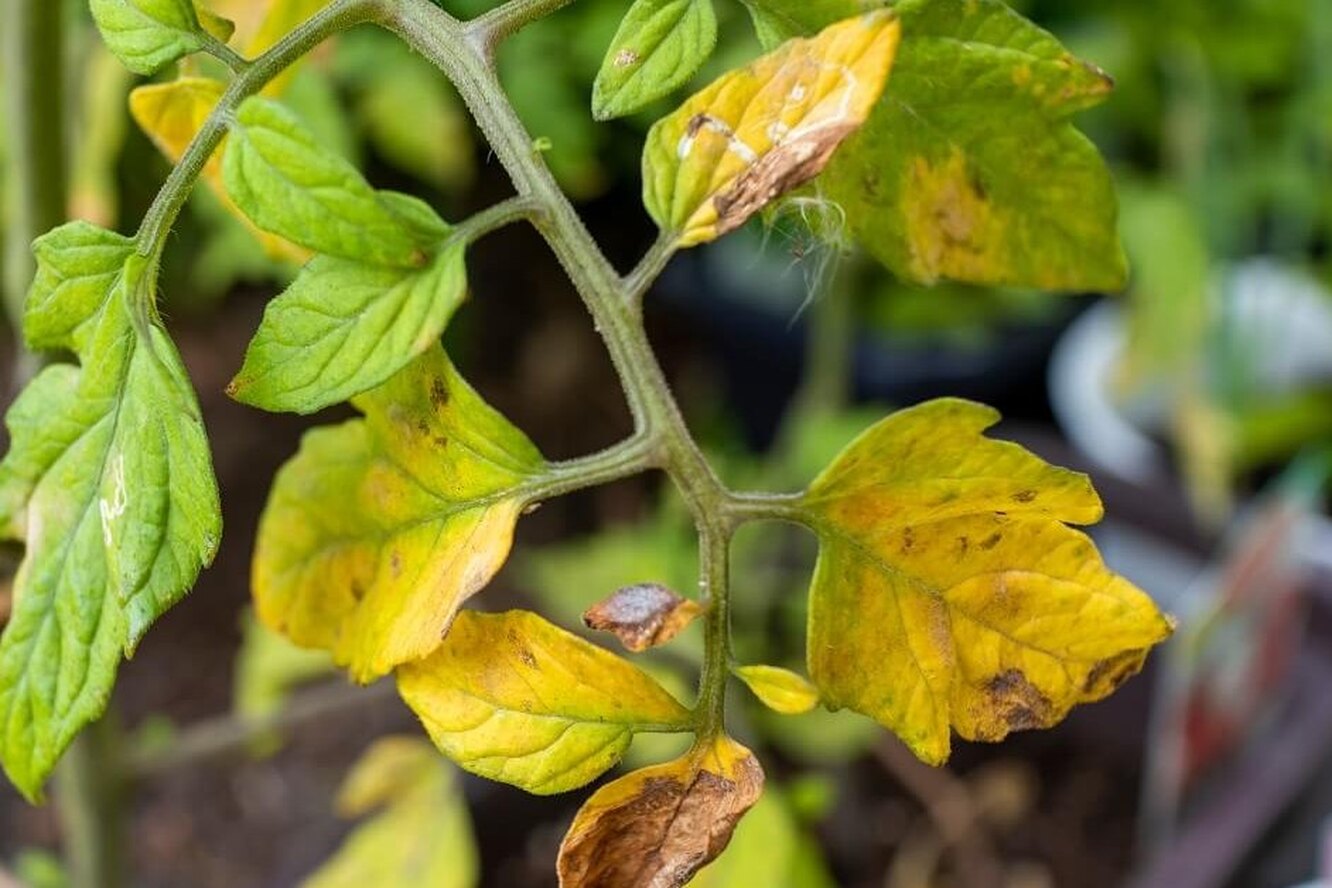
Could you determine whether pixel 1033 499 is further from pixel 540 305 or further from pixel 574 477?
pixel 540 305

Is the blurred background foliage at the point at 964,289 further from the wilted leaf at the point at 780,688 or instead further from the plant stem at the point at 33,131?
the wilted leaf at the point at 780,688

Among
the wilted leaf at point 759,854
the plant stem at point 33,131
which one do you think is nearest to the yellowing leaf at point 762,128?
the plant stem at point 33,131

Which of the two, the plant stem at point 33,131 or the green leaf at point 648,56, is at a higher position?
the green leaf at point 648,56

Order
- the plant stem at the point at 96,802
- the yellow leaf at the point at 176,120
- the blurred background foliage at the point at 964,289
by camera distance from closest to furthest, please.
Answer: the yellow leaf at the point at 176,120 < the plant stem at the point at 96,802 < the blurred background foliage at the point at 964,289

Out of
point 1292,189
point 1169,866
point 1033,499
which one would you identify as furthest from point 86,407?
point 1292,189

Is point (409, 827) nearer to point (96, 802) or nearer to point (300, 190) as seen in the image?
point (96, 802)

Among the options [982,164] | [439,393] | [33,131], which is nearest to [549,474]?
[439,393]
